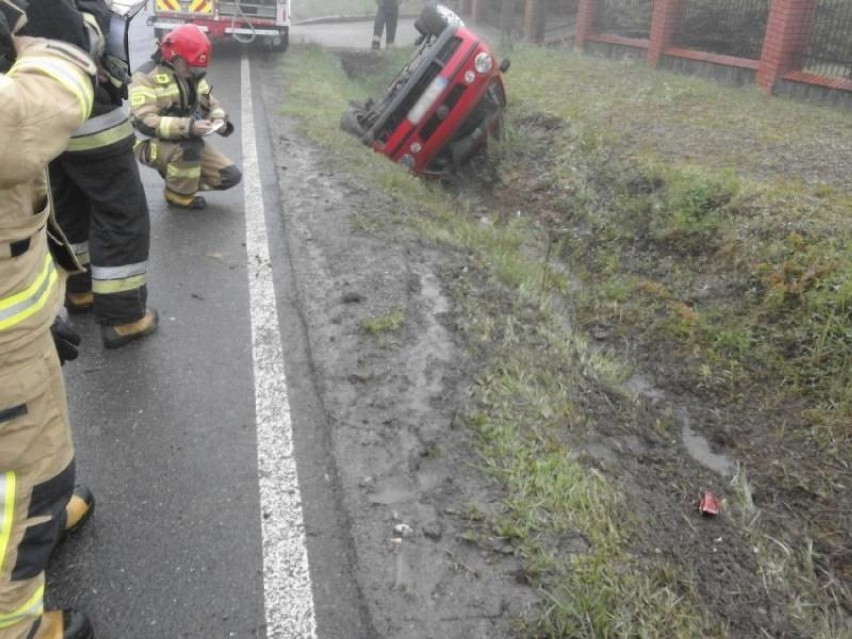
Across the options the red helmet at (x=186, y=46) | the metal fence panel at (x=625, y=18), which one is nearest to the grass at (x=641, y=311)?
the red helmet at (x=186, y=46)

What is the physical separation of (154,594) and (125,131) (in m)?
2.12

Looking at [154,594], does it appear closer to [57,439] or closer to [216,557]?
[216,557]

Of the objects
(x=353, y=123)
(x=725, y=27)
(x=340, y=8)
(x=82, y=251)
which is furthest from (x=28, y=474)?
(x=340, y=8)

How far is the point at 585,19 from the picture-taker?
526 inches

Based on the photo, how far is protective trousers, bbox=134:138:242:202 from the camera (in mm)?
5461

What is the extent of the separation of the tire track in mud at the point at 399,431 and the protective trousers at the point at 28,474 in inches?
37.0

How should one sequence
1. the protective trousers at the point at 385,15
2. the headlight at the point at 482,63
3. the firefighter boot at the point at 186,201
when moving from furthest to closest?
the protective trousers at the point at 385,15 < the headlight at the point at 482,63 < the firefighter boot at the point at 186,201

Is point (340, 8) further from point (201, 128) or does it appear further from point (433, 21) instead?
point (201, 128)

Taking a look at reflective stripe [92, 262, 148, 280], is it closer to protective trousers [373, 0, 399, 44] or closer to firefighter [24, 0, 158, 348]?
firefighter [24, 0, 158, 348]

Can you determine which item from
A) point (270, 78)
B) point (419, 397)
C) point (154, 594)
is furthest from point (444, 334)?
point (270, 78)

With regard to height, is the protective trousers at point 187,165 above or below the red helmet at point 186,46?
below

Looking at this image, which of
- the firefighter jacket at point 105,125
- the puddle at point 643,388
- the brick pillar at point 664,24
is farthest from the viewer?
the brick pillar at point 664,24

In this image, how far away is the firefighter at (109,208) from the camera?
3377 millimetres

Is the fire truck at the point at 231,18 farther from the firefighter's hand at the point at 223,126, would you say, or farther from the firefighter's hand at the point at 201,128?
the firefighter's hand at the point at 201,128
